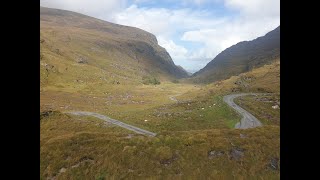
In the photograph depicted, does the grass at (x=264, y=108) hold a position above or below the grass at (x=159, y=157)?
above

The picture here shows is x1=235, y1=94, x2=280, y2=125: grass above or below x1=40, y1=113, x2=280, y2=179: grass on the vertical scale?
above

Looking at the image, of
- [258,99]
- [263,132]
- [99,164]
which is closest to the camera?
[99,164]

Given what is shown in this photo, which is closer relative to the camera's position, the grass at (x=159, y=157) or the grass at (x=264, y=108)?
the grass at (x=159, y=157)

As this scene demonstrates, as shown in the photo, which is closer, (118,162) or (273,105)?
(118,162)

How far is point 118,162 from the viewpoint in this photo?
103ft

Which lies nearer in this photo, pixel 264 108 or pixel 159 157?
pixel 159 157

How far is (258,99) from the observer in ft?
299

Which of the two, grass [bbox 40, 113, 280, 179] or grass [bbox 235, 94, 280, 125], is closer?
grass [bbox 40, 113, 280, 179]

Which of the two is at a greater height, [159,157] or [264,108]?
[264,108]

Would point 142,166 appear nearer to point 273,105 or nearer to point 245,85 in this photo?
point 273,105
